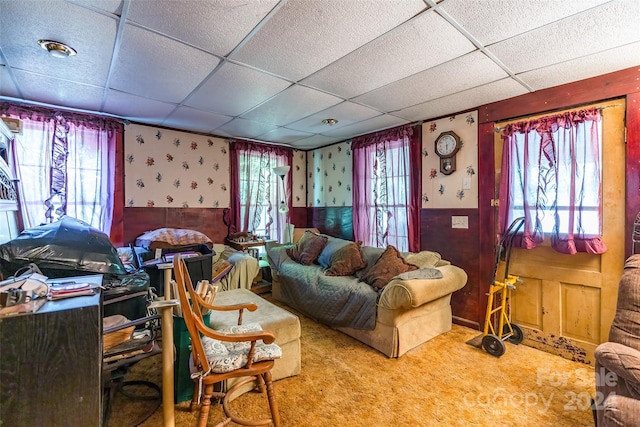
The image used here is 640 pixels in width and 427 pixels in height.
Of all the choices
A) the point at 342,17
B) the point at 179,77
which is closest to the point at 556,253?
the point at 342,17

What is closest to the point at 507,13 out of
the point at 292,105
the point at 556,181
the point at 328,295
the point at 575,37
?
the point at 575,37

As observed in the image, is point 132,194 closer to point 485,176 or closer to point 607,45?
point 485,176

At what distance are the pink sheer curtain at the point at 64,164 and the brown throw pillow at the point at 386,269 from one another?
3.04 meters

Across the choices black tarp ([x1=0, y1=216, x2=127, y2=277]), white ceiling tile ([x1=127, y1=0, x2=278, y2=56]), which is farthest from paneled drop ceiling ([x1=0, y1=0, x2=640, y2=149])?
black tarp ([x1=0, y1=216, x2=127, y2=277])

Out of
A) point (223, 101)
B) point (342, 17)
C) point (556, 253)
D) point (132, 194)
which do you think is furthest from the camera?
point (132, 194)

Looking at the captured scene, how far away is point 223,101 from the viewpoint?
9.14ft

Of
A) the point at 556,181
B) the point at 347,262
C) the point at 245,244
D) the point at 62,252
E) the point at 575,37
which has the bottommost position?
the point at 347,262

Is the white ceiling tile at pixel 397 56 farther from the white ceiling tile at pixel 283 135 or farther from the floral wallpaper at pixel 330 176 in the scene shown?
the floral wallpaper at pixel 330 176

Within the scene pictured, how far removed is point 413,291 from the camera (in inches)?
90.8

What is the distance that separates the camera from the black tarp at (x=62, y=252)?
1.80 metres

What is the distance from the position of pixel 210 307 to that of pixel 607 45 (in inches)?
119

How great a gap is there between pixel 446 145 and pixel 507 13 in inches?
67.8

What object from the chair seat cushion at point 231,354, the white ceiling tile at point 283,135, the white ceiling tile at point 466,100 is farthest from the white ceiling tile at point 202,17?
the white ceiling tile at point 283,135

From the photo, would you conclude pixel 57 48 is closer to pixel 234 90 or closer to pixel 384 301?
pixel 234 90
